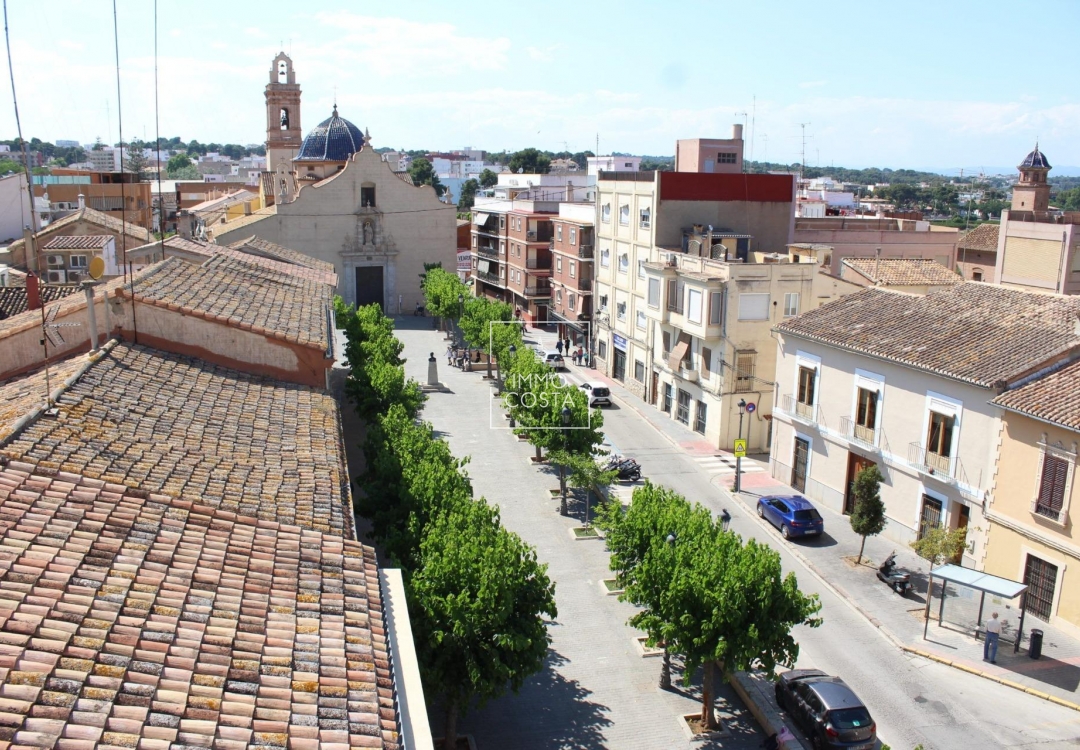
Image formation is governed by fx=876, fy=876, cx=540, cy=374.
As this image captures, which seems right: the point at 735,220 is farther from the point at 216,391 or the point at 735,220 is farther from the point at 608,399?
the point at 216,391

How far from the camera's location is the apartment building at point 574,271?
58.3 metres

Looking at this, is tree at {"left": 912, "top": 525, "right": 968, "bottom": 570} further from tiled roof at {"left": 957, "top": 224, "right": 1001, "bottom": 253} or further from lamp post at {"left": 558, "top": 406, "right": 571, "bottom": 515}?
tiled roof at {"left": 957, "top": 224, "right": 1001, "bottom": 253}

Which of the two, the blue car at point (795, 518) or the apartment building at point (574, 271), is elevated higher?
the apartment building at point (574, 271)

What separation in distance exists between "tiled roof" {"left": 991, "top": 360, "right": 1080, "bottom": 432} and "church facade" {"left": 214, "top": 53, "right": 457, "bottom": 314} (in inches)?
2015

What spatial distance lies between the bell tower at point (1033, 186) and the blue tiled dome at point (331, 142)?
54.9 meters

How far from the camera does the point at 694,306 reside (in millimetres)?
39750

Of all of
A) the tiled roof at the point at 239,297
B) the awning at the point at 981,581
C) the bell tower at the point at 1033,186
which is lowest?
the awning at the point at 981,581

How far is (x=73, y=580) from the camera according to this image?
32.7 feet

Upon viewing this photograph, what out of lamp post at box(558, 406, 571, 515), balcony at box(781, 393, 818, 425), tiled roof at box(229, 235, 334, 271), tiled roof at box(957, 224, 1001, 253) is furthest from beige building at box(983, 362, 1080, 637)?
tiled roof at box(957, 224, 1001, 253)

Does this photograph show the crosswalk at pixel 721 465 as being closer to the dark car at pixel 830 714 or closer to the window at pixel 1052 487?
the window at pixel 1052 487

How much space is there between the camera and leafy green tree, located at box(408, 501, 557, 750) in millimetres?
15938

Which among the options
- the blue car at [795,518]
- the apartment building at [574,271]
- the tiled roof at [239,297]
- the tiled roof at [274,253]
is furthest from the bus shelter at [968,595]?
the apartment building at [574,271]

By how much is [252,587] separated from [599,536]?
19.4m

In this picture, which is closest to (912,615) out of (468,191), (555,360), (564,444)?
(564,444)
